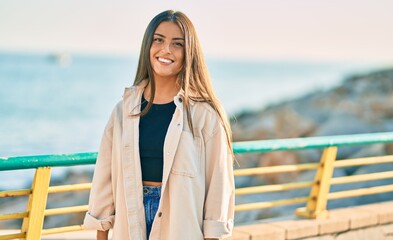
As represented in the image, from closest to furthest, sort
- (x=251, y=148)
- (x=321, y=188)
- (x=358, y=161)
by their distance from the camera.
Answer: (x=251, y=148) < (x=321, y=188) < (x=358, y=161)

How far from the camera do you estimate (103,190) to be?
3902 millimetres

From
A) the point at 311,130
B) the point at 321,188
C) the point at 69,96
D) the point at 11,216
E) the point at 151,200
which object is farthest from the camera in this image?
the point at 69,96

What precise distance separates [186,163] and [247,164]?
15.4m

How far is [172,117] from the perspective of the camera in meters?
3.78

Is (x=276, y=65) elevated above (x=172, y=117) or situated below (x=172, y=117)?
above

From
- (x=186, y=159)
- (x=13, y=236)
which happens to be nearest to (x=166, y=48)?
(x=186, y=159)

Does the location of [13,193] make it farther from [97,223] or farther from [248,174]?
[248,174]

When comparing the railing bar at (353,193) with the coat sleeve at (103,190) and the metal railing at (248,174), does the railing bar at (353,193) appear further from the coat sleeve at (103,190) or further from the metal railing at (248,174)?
the coat sleeve at (103,190)

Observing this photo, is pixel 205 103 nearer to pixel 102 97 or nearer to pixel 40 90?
pixel 102 97

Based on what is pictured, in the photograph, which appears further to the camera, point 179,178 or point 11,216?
point 11,216

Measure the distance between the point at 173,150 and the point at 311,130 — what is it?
65.2 feet

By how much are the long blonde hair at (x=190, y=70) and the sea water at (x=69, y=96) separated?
14738 millimetres

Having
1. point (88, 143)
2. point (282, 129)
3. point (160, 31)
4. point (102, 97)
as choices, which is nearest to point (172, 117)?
point (160, 31)

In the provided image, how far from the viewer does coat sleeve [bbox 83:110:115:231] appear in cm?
388
